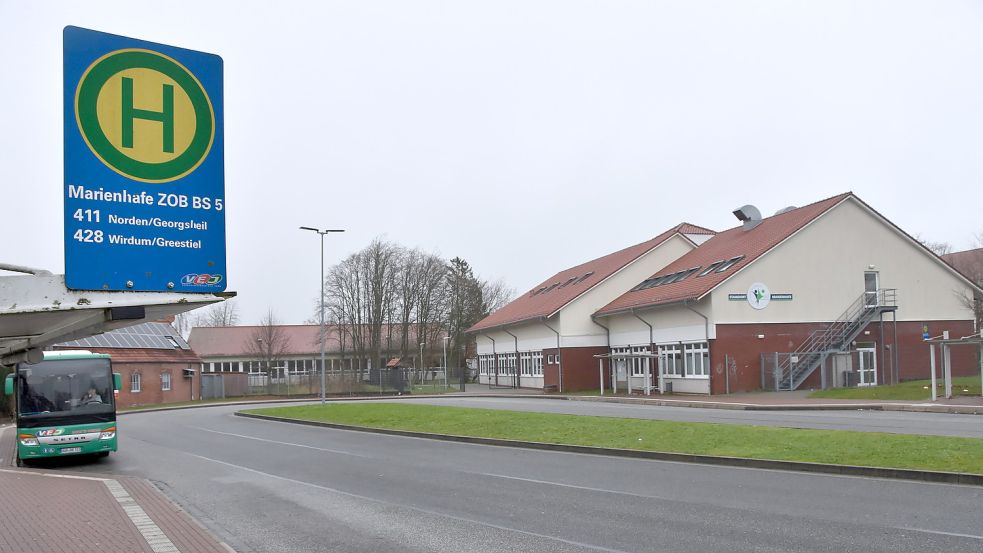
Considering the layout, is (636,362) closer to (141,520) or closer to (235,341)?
(141,520)

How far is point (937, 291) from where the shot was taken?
4025cm

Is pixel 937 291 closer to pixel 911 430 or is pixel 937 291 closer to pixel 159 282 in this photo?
pixel 911 430

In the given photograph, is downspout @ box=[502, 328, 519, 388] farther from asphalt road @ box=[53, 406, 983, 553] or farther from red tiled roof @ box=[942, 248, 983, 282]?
asphalt road @ box=[53, 406, 983, 553]

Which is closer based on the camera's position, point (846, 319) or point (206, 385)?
point (846, 319)

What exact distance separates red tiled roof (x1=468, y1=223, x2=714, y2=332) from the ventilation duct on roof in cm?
500

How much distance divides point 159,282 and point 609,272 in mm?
46263

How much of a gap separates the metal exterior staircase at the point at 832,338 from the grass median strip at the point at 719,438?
1523 centimetres

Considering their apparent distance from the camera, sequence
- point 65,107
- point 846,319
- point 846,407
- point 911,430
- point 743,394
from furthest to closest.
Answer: point 846,319 < point 743,394 < point 846,407 < point 911,430 < point 65,107

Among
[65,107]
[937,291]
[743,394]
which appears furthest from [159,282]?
[937,291]

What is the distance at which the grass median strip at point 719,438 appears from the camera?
13.3 meters

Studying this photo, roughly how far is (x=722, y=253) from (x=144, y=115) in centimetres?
4137

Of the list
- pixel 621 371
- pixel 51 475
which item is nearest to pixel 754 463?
pixel 51 475

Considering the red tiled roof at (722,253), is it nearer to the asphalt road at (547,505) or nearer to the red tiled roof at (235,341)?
the asphalt road at (547,505)

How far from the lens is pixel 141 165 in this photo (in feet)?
12.9
